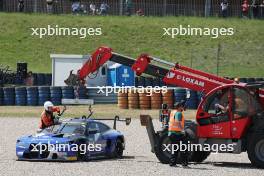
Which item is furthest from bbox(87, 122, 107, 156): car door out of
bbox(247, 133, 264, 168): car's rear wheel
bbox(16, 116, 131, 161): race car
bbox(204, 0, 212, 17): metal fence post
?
bbox(204, 0, 212, 17): metal fence post

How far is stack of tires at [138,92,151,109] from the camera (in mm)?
38500

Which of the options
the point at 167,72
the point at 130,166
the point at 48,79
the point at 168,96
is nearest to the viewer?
the point at 130,166

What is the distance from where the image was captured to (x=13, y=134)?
28141 mm

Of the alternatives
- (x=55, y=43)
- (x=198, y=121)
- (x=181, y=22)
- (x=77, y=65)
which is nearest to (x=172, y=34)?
(x=181, y=22)

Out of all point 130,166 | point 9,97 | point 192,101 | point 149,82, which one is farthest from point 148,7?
point 130,166

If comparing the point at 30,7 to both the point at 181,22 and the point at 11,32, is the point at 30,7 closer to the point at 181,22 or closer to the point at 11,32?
the point at 11,32

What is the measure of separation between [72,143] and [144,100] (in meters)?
18.2

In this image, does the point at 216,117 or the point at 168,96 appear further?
the point at 168,96

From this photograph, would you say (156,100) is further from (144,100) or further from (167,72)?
(167,72)

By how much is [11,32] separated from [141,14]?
9346 millimetres

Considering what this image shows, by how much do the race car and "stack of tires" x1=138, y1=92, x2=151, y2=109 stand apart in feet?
53.5

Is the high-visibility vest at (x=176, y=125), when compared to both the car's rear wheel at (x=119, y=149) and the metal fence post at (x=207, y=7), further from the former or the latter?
the metal fence post at (x=207, y=7)

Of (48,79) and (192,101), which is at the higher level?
(48,79)

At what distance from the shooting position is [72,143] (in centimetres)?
2052
